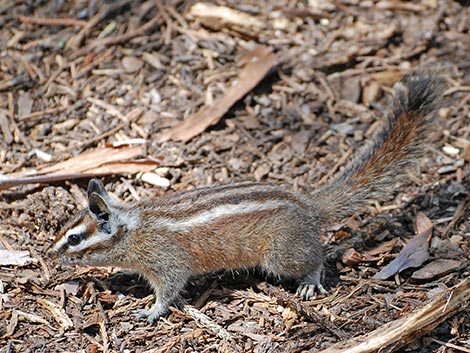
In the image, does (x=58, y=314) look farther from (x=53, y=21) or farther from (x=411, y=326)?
(x=53, y=21)

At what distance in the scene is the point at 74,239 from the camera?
16.2ft

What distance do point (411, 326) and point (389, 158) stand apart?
1404 mm

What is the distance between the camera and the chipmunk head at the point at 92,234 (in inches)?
194

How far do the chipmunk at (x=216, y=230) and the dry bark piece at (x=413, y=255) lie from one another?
1.56 feet

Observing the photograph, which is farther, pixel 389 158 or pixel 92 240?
pixel 389 158

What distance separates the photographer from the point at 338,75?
6.92 metres

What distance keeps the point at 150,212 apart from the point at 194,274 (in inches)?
20.9

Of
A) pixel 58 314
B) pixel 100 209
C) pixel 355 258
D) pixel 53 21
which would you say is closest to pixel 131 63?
pixel 53 21

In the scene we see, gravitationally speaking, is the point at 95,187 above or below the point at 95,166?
above

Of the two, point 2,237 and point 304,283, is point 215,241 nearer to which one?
point 304,283

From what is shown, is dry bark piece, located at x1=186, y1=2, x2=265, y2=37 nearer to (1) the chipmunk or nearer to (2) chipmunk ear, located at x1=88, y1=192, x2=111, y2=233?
(1) the chipmunk

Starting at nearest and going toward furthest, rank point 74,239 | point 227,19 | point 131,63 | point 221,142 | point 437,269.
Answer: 1. point 74,239
2. point 437,269
3. point 221,142
4. point 131,63
5. point 227,19

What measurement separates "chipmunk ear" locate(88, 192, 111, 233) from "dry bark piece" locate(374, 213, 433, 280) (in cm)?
189

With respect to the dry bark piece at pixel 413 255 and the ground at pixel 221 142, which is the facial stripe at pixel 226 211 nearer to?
the ground at pixel 221 142
